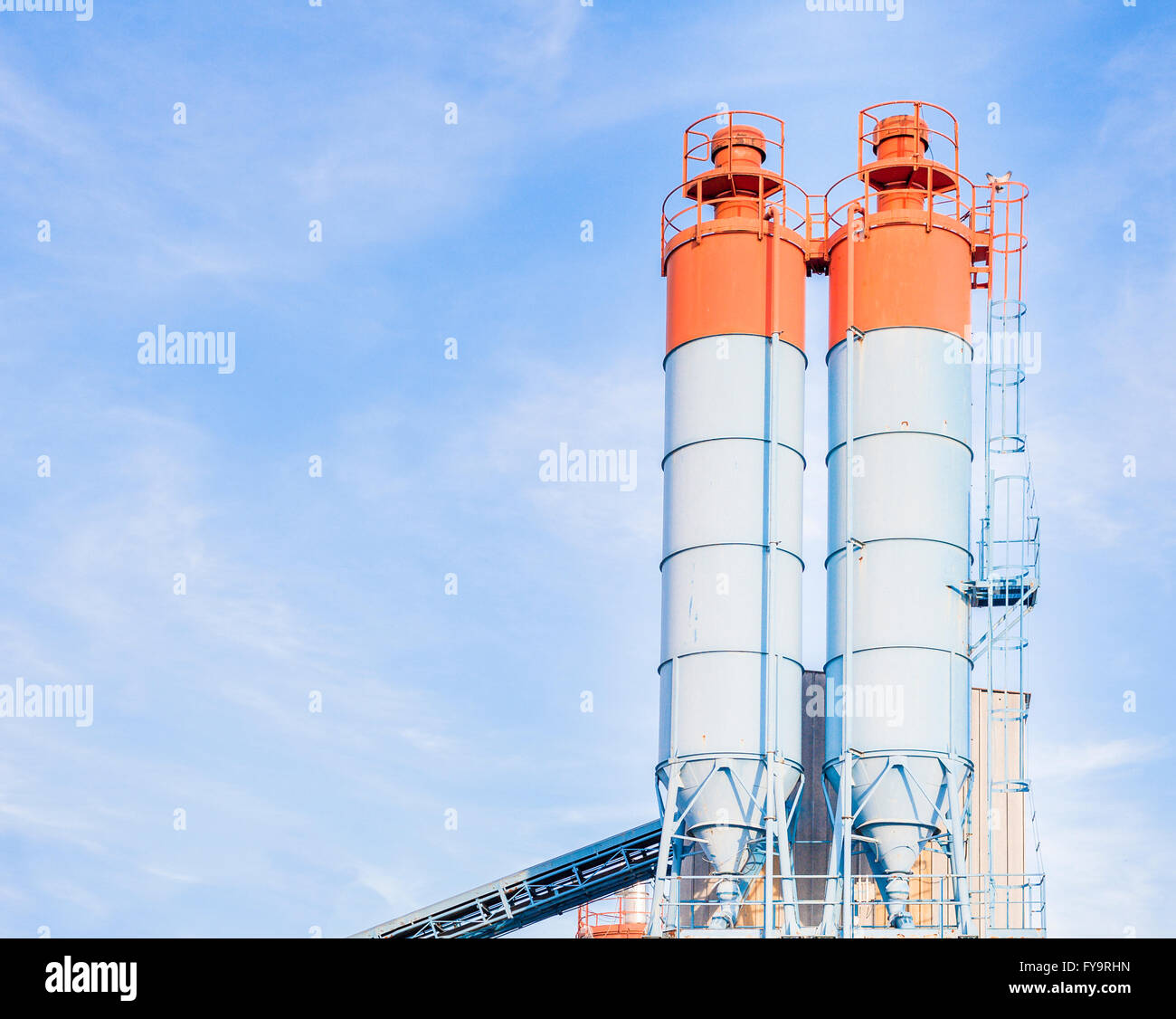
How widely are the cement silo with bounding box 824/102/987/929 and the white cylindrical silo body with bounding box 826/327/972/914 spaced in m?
0.03

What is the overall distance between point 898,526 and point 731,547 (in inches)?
118

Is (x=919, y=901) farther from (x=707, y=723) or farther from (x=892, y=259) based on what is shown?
(x=892, y=259)

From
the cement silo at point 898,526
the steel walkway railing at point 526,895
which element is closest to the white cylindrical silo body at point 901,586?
the cement silo at point 898,526

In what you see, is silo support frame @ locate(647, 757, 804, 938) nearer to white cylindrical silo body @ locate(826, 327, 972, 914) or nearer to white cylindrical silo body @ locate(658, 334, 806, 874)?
white cylindrical silo body @ locate(658, 334, 806, 874)

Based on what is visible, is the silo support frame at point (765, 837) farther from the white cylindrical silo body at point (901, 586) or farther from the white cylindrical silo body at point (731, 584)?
the white cylindrical silo body at point (901, 586)

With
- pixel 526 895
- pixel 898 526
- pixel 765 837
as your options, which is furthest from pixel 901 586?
pixel 526 895

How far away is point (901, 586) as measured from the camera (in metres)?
31.0

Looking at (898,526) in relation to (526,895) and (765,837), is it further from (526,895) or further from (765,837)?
(526,895)

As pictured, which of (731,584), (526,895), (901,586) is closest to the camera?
(901,586)

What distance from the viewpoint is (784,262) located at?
33.2m

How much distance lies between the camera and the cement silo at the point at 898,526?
3022cm

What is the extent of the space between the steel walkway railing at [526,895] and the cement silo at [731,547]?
82.9 inches

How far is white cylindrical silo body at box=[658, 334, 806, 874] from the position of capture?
3050cm
